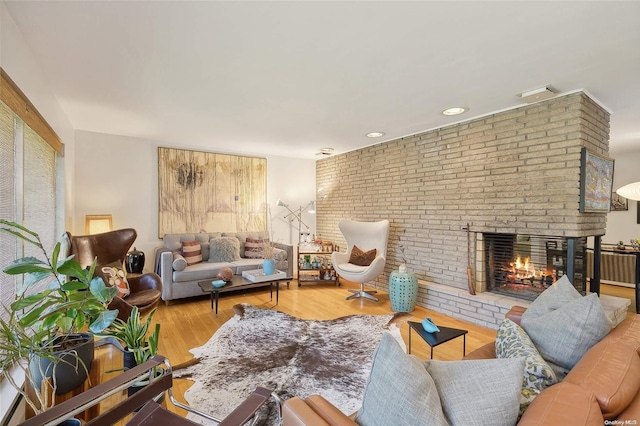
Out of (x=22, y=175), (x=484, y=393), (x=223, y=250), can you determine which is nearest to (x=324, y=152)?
(x=223, y=250)

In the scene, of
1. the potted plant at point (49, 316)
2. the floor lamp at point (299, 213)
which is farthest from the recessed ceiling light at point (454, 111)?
the potted plant at point (49, 316)

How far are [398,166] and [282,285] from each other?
269cm

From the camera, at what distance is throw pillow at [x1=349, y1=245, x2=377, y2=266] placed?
436 centimetres

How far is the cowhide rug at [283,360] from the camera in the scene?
1.94 meters

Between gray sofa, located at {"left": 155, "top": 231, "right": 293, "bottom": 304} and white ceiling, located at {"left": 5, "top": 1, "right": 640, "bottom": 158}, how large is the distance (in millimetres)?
1856

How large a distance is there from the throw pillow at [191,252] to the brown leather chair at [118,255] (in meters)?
1.08

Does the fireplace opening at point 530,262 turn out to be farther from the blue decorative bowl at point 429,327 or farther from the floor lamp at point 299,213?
the floor lamp at point 299,213

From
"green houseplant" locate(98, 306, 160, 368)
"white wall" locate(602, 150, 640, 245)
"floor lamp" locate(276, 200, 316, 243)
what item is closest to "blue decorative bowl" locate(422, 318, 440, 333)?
"green houseplant" locate(98, 306, 160, 368)

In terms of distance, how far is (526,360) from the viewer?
1.20m

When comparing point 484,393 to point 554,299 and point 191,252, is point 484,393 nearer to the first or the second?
point 554,299

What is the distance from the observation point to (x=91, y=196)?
411 centimetres

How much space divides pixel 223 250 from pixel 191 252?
0.46 metres

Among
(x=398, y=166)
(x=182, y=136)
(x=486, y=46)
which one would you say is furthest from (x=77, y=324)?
(x=398, y=166)

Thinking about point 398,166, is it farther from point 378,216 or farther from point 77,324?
point 77,324
